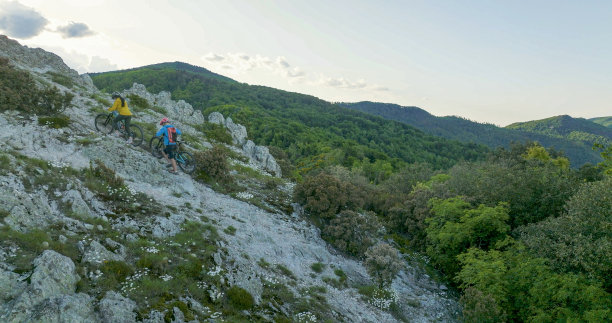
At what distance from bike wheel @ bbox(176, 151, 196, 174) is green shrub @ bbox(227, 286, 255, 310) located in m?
10.7

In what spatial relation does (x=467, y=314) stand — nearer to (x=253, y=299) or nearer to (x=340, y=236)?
(x=340, y=236)

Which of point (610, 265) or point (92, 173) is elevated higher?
point (92, 173)

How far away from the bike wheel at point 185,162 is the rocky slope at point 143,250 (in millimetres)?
787

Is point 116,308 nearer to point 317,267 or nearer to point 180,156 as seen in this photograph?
point 317,267

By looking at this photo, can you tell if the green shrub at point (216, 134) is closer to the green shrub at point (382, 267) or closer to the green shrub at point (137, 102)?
the green shrub at point (137, 102)

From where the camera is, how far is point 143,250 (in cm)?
1084

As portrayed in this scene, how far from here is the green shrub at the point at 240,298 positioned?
1047 cm

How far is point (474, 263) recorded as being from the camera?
1814 cm

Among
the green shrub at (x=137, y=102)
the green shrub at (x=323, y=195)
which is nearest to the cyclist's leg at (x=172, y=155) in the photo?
the green shrub at (x=323, y=195)

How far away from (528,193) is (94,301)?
25.8 metres

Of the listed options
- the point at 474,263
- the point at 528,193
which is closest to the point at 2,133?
the point at 474,263

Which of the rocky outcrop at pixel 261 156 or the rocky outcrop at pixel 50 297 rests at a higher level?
the rocky outcrop at pixel 261 156

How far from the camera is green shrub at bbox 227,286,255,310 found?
10.5 metres

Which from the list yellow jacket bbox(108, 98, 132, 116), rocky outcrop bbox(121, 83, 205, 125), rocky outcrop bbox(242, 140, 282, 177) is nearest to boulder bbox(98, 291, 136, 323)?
yellow jacket bbox(108, 98, 132, 116)
